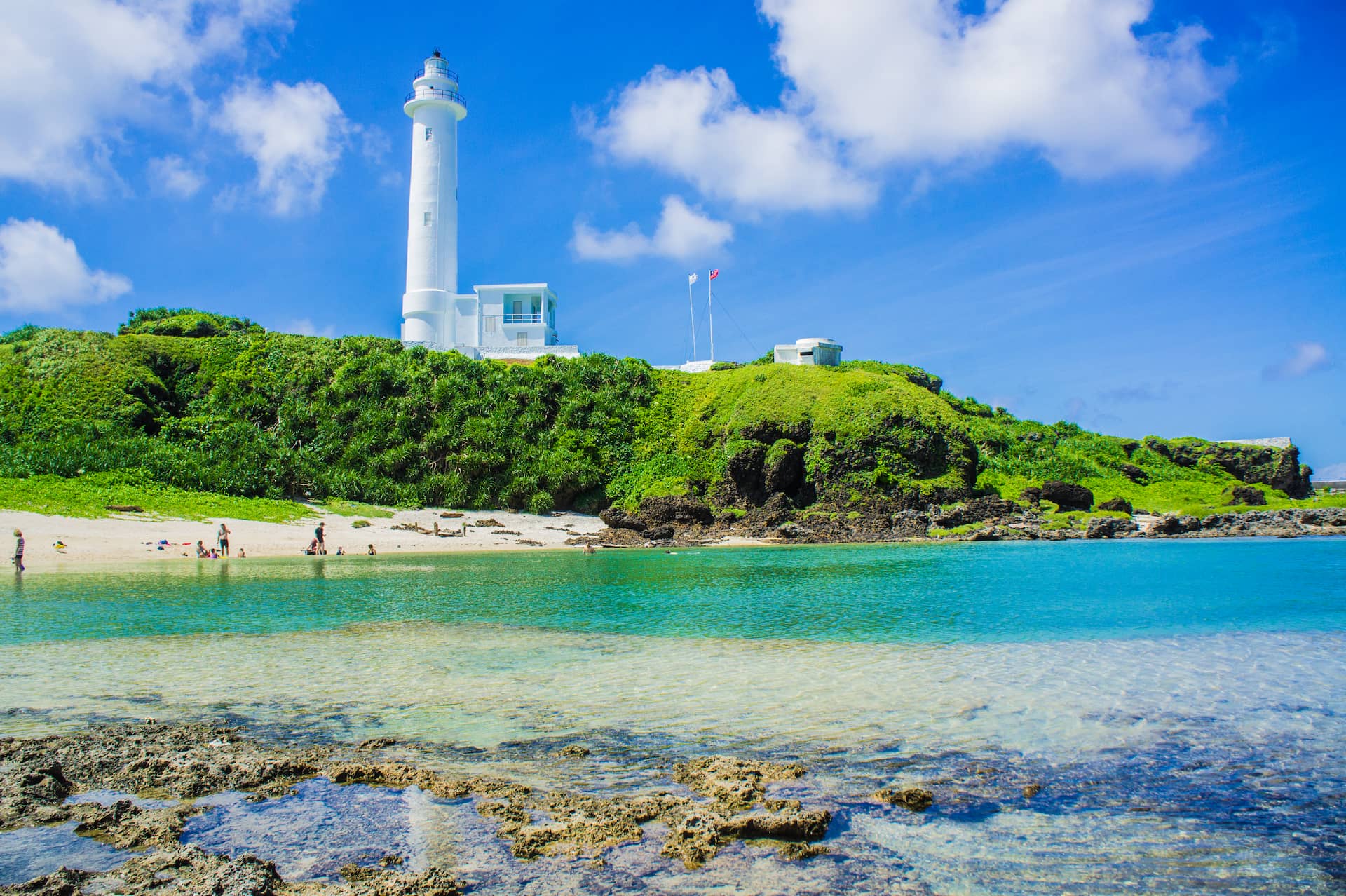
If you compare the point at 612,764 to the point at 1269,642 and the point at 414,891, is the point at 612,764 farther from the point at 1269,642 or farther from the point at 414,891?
the point at 1269,642

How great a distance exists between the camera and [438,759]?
5.55m

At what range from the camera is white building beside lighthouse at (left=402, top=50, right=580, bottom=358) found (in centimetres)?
4641

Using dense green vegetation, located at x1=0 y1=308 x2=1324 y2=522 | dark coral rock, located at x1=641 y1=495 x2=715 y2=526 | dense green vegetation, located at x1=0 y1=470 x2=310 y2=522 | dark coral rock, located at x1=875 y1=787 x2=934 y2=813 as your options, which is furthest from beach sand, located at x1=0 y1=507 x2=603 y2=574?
dark coral rock, located at x1=875 y1=787 x2=934 y2=813

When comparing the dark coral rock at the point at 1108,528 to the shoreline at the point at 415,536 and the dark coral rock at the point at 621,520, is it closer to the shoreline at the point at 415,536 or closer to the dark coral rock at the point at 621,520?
the shoreline at the point at 415,536

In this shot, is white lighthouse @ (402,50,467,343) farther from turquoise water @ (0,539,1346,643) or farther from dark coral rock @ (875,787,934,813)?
dark coral rock @ (875,787,934,813)

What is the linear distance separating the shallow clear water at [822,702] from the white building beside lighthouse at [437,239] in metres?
32.2

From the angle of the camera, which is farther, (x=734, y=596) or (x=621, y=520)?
(x=621, y=520)

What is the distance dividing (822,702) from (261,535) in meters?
24.4

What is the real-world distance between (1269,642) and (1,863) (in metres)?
12.1

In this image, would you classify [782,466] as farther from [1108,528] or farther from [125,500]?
[125,500]

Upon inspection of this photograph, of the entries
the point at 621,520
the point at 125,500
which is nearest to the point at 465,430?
the point at 621,520

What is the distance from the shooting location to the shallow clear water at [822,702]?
159 inches

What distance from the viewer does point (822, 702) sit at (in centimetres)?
711

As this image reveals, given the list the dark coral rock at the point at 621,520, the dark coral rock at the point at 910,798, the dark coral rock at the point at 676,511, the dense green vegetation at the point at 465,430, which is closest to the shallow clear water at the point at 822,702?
the dark coral rock at the point at 910,798
